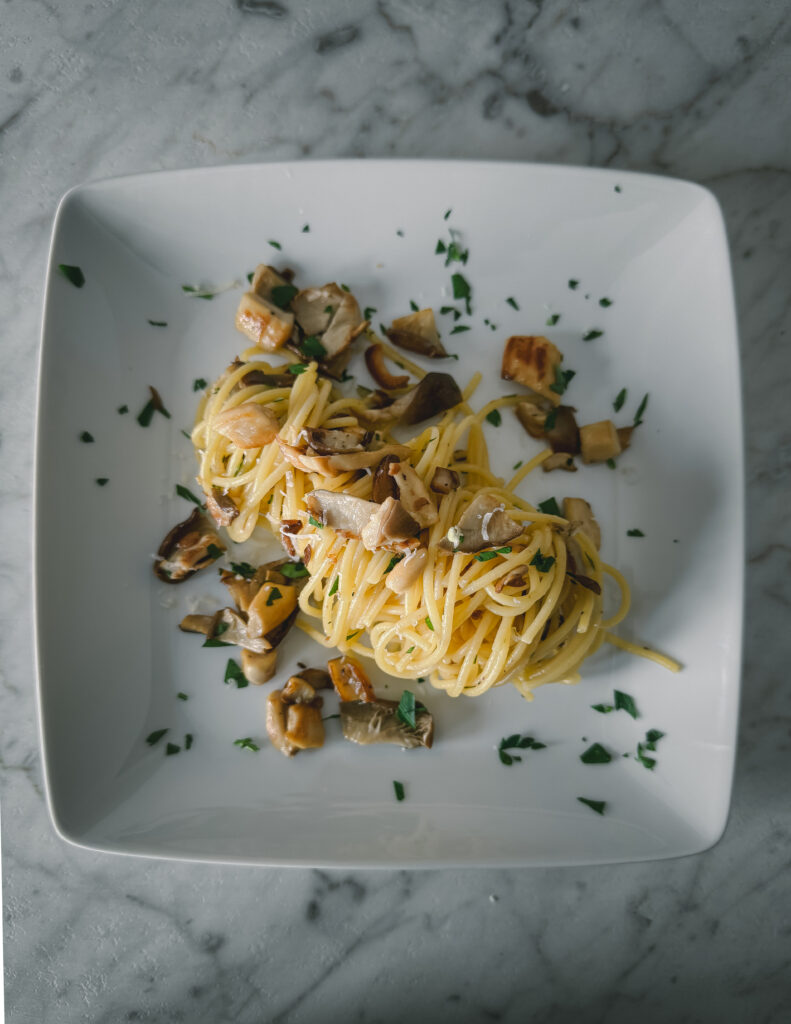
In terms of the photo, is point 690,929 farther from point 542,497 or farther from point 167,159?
point 167,159

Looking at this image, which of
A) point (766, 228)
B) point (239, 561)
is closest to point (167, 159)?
point (239, 561)

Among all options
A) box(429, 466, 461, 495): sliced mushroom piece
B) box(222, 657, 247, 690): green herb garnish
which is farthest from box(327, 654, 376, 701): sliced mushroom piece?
box(429, 466, 461, 495): sliced mushroom piece

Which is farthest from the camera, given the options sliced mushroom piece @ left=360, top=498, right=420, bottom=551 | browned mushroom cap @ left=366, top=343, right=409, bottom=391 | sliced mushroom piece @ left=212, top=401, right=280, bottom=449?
browned mushroom cap @ left=366, top=343, right=409, bottom=391

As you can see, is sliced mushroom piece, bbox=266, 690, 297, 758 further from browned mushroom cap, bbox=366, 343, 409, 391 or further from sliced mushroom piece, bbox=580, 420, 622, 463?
sliced mushroom piece, bbox=580, 420, 622, 463

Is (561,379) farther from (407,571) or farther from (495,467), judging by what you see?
(407,571)

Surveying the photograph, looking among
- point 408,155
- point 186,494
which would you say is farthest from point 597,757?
point 408,155
